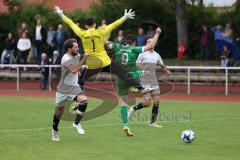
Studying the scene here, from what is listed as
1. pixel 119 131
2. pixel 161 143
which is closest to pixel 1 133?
pixel 119 131

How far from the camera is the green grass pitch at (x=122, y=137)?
40.9 feet

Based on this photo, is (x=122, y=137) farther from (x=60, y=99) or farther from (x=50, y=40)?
(x=50, y=40)

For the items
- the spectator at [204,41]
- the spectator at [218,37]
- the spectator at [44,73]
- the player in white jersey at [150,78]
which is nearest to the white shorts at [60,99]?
the player in white jersey at [150,78]

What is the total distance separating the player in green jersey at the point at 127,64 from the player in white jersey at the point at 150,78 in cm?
19

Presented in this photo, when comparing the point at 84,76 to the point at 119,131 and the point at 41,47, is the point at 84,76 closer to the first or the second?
the point at 119,131

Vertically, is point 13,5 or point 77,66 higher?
point 13,5

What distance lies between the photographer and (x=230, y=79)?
1155 inches

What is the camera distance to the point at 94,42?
1662cm

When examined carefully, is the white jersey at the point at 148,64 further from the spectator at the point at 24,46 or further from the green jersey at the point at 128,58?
the spectator at the point at 24,46

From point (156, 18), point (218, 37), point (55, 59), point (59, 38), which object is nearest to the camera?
point (218, 37)

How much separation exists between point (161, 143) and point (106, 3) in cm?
2228

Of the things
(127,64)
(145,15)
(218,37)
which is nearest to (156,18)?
(145,15)

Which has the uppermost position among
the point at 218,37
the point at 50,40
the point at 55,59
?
the point at 218,37

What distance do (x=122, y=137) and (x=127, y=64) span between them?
13.9 feet
